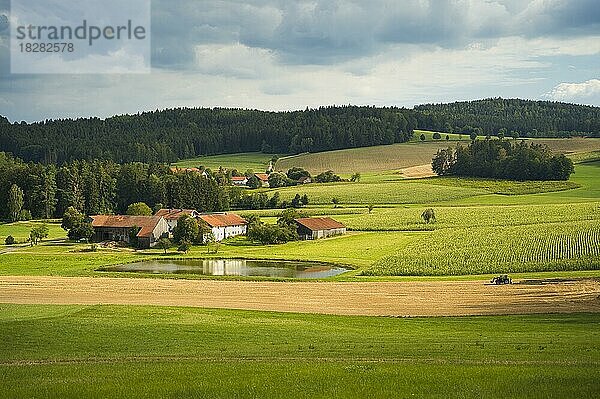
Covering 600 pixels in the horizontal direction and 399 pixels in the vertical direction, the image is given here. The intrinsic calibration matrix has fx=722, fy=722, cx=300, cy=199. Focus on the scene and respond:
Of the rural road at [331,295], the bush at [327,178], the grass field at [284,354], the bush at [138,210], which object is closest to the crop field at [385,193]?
the bush at [327,178]

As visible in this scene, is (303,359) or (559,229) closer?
(303,359)

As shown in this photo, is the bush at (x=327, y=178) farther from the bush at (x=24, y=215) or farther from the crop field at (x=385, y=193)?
the bush at (x=24, y=215)

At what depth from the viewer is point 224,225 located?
9881cm

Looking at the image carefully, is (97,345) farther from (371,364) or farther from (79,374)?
(371,364)

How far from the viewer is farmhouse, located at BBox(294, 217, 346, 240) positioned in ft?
311

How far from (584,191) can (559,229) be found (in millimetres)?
53525

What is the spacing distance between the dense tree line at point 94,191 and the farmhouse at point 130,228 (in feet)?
79.8

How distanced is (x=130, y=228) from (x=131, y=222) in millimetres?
1471

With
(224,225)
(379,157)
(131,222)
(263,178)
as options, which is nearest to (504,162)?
(379,157)

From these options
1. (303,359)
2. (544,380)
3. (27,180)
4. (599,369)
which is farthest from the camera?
(27,180)

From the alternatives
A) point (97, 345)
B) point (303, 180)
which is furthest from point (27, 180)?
point (97, 345)

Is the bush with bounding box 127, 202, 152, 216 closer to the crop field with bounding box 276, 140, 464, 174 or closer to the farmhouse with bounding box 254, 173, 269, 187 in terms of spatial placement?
the farmhouse with bounding box 254, 173, 269, 187

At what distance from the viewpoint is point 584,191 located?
4875 inches

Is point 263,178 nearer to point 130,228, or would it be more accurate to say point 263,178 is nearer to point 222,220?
point 222,220
